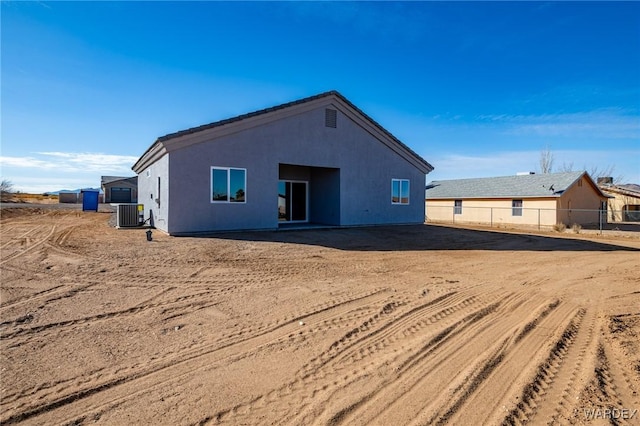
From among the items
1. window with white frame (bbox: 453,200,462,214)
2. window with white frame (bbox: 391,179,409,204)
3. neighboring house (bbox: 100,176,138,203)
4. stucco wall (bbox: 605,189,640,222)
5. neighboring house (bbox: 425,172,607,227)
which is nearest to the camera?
window with white frame (bbox: 391,179,409,204)

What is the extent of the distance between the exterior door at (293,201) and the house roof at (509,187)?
19.6 metres

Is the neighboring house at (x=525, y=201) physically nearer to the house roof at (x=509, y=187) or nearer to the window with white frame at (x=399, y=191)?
the house roof at (x=509, y=187)

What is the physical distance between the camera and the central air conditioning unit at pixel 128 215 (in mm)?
15837

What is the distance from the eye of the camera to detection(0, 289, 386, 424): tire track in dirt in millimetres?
2877

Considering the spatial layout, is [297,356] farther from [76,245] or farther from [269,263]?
[76,245]

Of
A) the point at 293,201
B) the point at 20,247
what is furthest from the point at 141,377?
the point at 293,201

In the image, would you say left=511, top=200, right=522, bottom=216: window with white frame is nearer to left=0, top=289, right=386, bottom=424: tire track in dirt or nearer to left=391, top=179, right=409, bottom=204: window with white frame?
left=391, top=179, right=409, bottom=204: window with white frame

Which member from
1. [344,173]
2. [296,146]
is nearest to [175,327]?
[296,146]

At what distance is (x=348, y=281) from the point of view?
283 inches

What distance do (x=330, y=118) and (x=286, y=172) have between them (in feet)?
11.5

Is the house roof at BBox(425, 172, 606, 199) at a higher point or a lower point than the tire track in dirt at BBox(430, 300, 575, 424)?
higher

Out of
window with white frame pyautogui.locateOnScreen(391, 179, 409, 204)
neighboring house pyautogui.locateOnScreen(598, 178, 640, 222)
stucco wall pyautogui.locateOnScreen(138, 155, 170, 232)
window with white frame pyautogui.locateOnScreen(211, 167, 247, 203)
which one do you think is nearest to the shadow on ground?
window with white frame pyautogui.locateOnScreen(211, 167, 247, 203)

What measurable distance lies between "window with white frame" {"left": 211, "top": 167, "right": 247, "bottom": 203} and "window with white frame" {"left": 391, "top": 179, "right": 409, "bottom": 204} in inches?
321

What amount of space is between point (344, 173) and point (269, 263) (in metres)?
9.15
